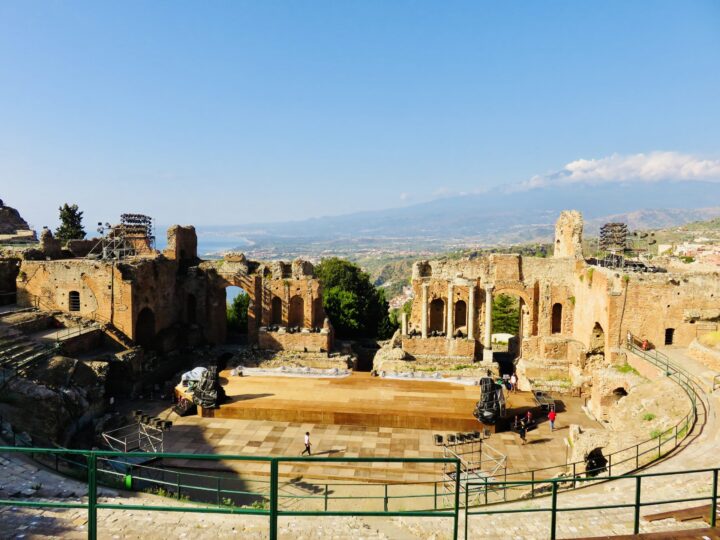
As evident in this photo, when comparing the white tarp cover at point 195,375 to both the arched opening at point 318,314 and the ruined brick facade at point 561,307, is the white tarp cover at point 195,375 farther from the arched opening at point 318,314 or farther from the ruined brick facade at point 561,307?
the ruined brick facade at point 561,307

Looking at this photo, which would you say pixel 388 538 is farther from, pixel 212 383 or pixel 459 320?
pixel 459 320

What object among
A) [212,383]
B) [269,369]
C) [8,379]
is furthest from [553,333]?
[8,379]

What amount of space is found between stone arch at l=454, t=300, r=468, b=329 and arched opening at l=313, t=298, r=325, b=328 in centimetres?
988

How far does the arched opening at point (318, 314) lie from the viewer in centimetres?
3588

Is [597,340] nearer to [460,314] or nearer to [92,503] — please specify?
[460,314]

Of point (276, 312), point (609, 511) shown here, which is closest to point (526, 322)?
point (276, 312)

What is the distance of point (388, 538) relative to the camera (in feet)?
32.3

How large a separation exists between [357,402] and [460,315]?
15.5m

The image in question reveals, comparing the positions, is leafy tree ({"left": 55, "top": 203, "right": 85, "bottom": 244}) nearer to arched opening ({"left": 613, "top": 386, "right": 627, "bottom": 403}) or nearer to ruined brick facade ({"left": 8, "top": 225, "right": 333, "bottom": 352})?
ruined brick facade ({"left": 8, "top": 225, "right": 333, "bottom": 352})

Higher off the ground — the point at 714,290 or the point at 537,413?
the point at 714,290

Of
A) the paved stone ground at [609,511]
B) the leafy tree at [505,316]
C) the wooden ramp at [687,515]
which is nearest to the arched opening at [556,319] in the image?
the leafy tree at [505,316]

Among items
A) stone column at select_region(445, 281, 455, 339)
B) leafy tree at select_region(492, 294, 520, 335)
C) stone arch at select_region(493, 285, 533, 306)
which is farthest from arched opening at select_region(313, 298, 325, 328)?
leafy tree at select_region(492, 294, 520, 335)

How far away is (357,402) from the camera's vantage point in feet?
83.1

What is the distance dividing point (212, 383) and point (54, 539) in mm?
15396
